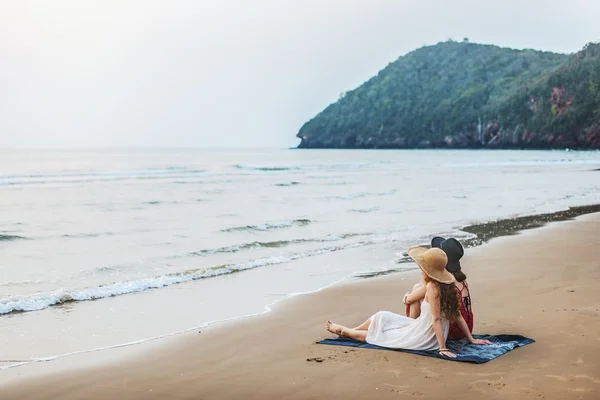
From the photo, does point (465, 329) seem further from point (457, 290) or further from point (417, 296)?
point (417, 296)

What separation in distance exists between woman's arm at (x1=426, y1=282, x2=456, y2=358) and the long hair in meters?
0.04

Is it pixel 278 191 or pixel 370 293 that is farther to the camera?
pixel 278 191

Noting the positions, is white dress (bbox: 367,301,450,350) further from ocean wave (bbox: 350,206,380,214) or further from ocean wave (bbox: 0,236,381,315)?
ocean wave (bbox: 350,206,380,214)

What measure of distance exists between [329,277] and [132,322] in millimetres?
3342

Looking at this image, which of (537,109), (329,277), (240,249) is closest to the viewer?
(329,277)

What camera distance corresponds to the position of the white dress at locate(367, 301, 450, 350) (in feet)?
17.2

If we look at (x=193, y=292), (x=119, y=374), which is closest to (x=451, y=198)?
(x=193, y=292)

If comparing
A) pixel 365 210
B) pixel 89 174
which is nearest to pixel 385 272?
pixel 365 210

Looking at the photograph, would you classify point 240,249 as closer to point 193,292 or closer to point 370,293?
point 193,292

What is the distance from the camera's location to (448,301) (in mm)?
5242

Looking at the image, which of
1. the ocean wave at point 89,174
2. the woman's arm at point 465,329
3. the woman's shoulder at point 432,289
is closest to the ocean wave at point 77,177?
the ocean wave at point 89,174

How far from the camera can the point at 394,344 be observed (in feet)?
17.5

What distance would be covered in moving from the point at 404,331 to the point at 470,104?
135571 mm

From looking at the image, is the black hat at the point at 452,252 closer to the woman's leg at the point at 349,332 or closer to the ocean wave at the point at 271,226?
the woman's leg at the point at 349,332
